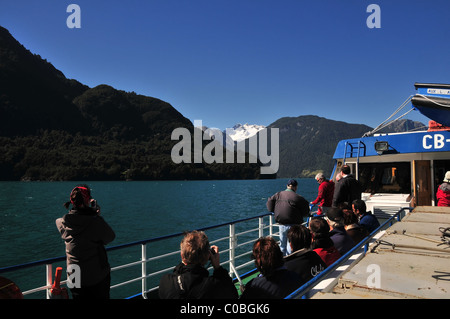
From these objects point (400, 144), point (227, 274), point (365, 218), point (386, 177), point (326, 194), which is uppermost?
point (400, 144)

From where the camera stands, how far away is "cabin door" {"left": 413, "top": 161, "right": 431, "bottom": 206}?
8.91 metres

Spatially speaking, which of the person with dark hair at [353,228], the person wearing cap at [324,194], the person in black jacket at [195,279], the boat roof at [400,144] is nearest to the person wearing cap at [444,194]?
the boat roof at [400,144]

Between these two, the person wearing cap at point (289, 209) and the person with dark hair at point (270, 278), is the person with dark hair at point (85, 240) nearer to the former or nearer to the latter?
the person with dark hair at point (270, 278)

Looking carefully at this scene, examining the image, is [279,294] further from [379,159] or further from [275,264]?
[379,159]

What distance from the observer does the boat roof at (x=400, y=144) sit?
27.5 ft

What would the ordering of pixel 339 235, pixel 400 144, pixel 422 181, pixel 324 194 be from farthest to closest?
1. pixel 422 181
2. pixel 400 144
3. pixel 324 194
4. pixel 339 235

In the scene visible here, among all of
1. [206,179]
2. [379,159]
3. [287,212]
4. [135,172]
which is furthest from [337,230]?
[206,179]

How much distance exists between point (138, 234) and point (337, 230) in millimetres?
24320

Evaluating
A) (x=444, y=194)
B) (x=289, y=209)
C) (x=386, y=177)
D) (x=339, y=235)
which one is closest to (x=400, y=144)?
(x=386, y=177)

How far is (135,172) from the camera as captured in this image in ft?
540

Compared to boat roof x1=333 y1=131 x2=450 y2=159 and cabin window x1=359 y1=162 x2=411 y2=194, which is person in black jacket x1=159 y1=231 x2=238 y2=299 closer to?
boat roof x1=333 y1=131 x2=450 y2=159

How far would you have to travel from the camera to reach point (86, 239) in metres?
3.20

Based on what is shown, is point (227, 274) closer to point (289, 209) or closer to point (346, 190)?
point (289, 209)

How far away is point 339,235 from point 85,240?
3.14 metres
